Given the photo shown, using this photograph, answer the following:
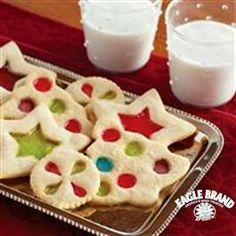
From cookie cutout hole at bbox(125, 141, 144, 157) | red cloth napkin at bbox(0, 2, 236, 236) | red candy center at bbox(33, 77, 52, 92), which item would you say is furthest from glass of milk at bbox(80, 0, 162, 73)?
cookie cutout hole at bbox(125, 141, 144, 157)

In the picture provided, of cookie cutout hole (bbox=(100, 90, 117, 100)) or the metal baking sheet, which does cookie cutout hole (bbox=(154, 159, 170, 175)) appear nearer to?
the metal baking sheet

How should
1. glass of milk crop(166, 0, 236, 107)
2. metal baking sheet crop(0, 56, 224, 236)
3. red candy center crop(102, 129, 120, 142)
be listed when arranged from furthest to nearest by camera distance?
glass of milk crop(166, 0, 236, 107), red candy center crop(102, 129, 120, 142), metal baking sheet crop(0, 56, 224, 236)

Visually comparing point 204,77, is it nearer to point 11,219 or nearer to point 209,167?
point 209,167

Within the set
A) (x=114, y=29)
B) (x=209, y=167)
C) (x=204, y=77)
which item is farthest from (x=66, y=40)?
(x=209, y=167)

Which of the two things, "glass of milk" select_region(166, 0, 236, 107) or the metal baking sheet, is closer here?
the metal baking sheet

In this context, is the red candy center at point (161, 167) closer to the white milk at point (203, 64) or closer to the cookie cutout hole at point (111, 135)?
the cookie cutout hole at point (111, 135)

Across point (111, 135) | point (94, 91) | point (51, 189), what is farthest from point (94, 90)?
point (51, 189)
